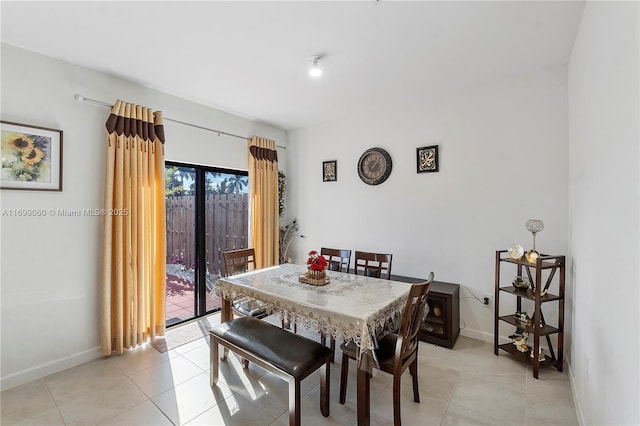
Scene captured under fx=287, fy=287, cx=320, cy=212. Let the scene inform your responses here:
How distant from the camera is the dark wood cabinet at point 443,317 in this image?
282 cm

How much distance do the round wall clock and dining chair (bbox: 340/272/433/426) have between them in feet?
6.49

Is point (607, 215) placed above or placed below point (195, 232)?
above

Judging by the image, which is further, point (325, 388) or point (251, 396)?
point (251, 396)

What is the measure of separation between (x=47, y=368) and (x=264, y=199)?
273cm

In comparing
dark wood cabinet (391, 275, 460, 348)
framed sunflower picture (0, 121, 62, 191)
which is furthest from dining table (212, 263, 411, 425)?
framed sunflower picture (0, 121, 62, 191)

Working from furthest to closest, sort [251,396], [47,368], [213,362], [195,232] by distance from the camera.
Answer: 1. [195,232]
2. [47,368]
3. [213,362]
4. [251,396]

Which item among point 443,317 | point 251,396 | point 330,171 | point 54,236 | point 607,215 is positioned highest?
point 330,171

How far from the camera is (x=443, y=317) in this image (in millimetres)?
2859

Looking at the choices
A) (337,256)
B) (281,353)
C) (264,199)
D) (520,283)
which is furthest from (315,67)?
(520,283)

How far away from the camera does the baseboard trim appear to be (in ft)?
7.25

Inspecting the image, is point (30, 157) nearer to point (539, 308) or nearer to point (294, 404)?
point (294, 404)

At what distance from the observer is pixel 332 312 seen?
180 cm

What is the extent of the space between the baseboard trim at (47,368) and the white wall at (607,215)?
11.9ft

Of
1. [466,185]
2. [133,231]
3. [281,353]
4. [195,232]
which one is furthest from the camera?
[195,232]
